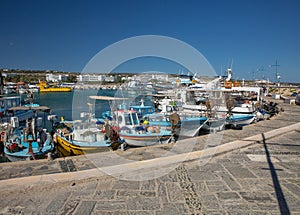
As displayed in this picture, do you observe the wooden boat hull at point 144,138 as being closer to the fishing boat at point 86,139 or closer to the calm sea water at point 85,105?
the fishing boat at point 86,139

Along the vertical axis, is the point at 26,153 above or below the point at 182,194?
below

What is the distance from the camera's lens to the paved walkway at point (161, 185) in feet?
10.2

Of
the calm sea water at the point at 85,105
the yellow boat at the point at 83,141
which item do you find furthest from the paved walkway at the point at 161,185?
the calm sea water at the point at 85,105

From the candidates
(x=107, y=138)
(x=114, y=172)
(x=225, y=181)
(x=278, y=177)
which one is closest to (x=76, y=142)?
(x=107, y=138)

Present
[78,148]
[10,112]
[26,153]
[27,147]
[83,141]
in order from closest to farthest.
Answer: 1. [26,153]
2. [78,148]
3. [83,141]
4. [27,147]
5. [10,112]

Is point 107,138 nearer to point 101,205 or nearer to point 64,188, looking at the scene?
point 64,188

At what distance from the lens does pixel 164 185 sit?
3.79 meters

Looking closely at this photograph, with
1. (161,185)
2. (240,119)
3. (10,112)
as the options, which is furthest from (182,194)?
(10,112)

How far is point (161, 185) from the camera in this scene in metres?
3.80

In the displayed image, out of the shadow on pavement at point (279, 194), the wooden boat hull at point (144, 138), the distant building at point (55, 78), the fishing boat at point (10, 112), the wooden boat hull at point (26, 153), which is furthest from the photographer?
the distant building at point (55, 78)

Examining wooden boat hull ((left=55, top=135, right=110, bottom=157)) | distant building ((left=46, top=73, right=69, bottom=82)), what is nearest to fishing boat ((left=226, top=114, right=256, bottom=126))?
wooden boat hull ((left=55, top=135, right=110, bottom=157))

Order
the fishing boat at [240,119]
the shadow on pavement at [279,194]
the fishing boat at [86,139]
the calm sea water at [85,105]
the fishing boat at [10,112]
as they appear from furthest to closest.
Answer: the fishing boat at [10,112] → the calm sea water at [85,105] → the fishing boat at [240,119] → the fishing boat at [86,139] → the shadow on pavement at [279,194]

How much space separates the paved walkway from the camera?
3094mm

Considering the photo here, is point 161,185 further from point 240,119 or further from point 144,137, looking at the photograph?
point 240,119
